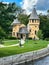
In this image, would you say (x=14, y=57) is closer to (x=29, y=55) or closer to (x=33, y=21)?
(x=29, y=55)

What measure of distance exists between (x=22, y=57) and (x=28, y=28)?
4144 cm

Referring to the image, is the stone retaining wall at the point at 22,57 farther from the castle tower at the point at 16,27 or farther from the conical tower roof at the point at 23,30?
the castle tower at the point at 16,27

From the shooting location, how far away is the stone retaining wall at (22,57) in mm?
36487

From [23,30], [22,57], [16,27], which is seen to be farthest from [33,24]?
[22,57]

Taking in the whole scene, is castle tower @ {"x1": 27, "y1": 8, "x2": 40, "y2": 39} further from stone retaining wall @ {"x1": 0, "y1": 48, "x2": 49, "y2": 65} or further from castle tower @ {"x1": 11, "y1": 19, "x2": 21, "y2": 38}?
stone retaining wall @ {"x1": 0, "y1": 48, "x2": 49, "y2": 65}

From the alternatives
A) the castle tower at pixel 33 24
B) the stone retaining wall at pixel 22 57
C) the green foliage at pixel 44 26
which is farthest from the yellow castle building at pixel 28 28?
the stone retaining wall at pixel 22 57

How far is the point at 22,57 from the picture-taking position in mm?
41312

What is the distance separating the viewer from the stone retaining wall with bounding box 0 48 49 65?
120 ft

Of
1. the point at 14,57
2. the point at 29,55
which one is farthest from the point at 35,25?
the point at 14,57

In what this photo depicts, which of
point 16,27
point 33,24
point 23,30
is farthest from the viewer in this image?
point 33,24

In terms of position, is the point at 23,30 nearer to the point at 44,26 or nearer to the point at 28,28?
the point at 28,28

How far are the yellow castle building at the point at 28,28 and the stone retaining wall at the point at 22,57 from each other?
28573 millimetres

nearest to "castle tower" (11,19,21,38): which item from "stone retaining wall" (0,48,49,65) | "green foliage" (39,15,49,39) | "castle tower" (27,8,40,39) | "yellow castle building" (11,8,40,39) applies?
"yellow castle building" (11,8,40,39)

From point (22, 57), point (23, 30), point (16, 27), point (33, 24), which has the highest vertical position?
point (22, 57)
